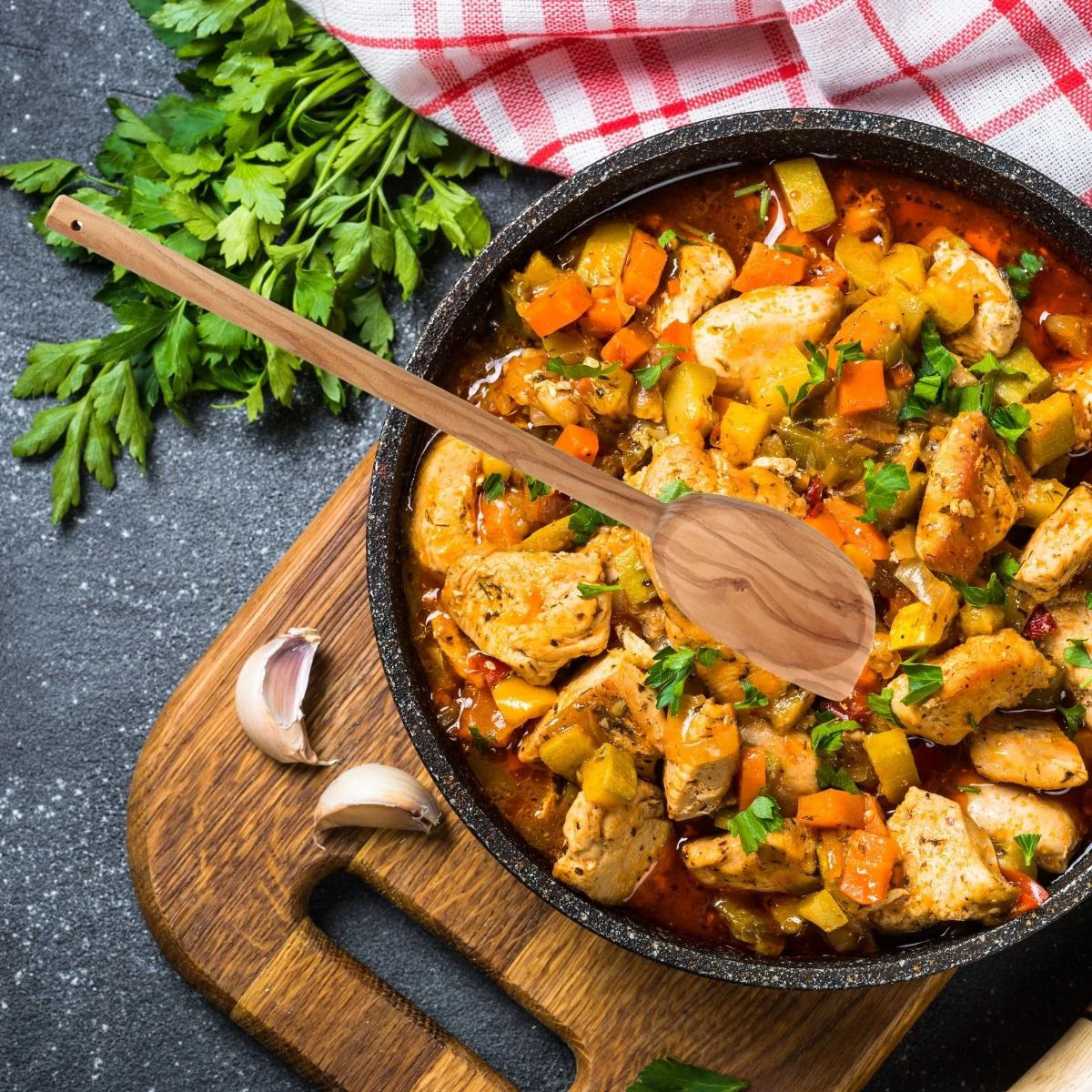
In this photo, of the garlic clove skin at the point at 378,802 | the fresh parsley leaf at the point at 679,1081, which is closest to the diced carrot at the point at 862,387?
the garlic clove skin at the point at 378,802

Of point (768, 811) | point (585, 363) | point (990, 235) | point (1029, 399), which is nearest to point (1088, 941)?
point (768, 811)

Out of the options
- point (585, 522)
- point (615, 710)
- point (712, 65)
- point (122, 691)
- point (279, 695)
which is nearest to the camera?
point (615, 710)

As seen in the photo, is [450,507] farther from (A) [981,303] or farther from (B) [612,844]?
(A) [981,303]

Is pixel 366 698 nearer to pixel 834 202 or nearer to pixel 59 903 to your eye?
pixel 59 903

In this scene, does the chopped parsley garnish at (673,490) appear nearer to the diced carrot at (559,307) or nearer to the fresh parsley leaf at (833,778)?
the diced carrot at (559,307)

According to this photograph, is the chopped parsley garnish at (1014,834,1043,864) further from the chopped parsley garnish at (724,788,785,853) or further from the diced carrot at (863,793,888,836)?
the chopped parsley garnish at (724,788,785,853)

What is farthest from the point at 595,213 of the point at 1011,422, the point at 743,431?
the point at 1011,422
